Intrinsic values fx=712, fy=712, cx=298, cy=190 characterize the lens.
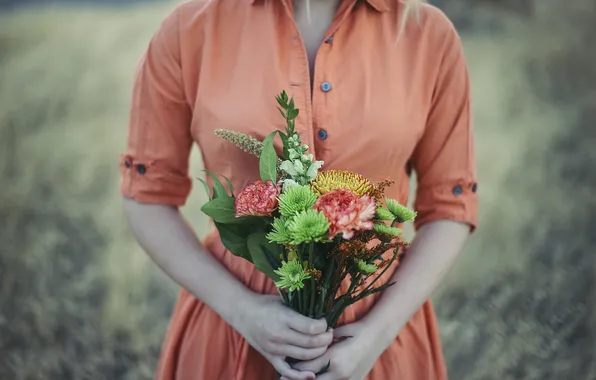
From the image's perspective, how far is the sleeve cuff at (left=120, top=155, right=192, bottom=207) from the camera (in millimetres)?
1115

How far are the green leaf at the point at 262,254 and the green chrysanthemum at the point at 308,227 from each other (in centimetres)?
12

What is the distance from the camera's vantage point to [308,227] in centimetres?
82

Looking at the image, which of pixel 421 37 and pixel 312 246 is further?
pixel 421 37

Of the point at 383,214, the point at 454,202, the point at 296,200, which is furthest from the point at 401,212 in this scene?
the point at 454,202

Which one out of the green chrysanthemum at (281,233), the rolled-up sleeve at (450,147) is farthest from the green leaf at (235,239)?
the rolled-up sleeve at (450,147)

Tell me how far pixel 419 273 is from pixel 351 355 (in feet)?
0.60

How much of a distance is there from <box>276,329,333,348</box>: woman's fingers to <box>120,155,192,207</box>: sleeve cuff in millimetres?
321

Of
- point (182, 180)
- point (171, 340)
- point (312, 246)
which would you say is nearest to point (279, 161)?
point (312, 246)

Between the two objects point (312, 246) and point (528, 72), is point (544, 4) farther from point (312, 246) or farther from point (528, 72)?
point (312, 246)

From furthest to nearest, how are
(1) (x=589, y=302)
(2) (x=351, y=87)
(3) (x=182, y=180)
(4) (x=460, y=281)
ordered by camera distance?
(4) (x=460, y=281), (1) (x=589, y=302), (3) (x=182, y=180), (2) (x=351, y=87)

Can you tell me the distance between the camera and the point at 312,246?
2.81 ft

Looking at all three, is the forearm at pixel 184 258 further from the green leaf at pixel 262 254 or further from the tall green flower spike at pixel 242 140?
the tall green flower spike at pixel 242 140

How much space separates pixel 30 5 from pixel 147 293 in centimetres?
109

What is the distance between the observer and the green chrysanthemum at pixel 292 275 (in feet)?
2.85
